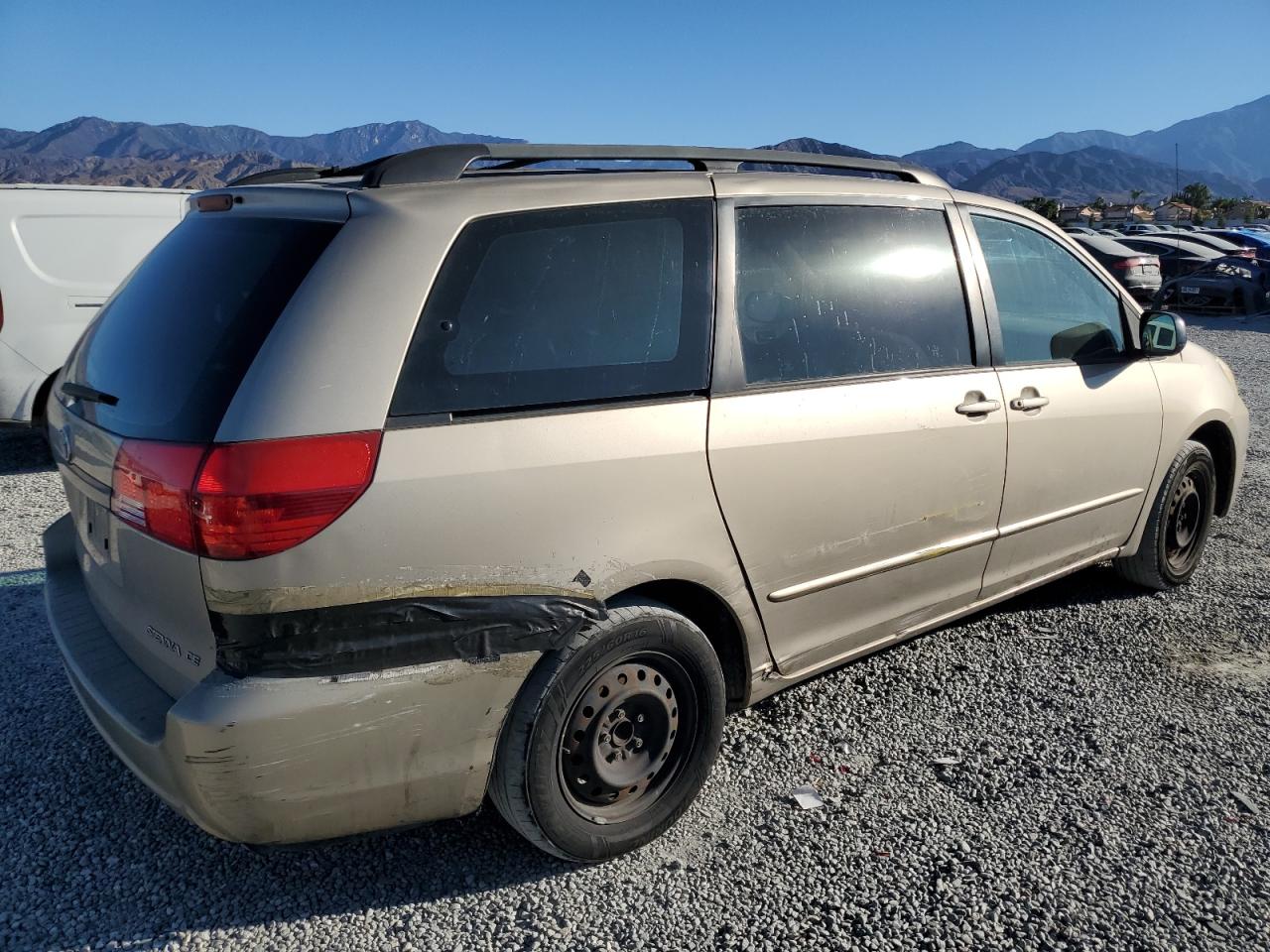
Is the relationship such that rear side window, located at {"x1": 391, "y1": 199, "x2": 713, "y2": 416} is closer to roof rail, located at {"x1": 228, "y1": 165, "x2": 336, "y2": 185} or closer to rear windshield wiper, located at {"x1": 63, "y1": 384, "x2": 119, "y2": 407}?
rear windshield wiper, located at {"x1": 63, "y1": 384, "x2": 119, "y2": 407}

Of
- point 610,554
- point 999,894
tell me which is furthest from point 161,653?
point 999,894

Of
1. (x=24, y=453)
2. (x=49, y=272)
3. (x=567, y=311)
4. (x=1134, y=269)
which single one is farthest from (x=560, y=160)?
(x=1134, y=269)

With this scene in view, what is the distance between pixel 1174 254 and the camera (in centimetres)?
2347

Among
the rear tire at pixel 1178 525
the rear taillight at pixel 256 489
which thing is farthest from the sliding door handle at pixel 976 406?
the rear taillight at pixel 256 489

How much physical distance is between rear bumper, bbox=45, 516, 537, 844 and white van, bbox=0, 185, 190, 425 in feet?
17.1

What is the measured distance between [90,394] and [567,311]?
1.29 meters

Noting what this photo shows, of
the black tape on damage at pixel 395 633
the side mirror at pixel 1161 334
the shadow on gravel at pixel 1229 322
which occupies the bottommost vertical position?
the shadow on gravel at pixel 1229 322

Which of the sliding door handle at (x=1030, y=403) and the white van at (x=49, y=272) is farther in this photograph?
the white van at (x=49, y=272)

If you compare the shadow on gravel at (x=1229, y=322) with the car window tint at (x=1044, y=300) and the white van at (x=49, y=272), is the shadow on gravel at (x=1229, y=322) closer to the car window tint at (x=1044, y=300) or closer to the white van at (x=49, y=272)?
the car window tint at (x=1044, y=300)

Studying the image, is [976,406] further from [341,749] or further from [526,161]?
[341,749]

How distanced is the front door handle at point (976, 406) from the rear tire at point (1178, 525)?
153cm

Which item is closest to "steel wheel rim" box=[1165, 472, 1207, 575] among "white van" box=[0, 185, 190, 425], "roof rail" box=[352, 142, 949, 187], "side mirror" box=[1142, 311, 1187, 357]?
"side mirror" box=[1142, 311, 1187, 357]

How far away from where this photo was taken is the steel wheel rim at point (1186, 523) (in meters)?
4.65

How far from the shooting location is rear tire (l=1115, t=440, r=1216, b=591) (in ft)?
14.7
